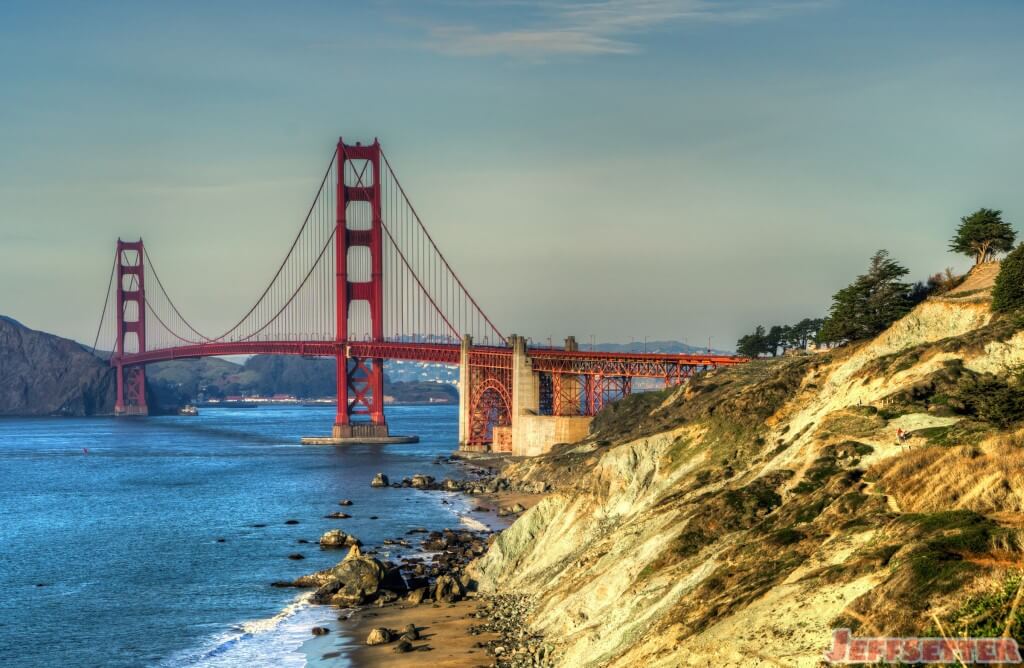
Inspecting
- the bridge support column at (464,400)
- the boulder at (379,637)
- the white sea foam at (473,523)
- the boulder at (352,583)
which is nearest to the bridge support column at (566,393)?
the bridge support column at (464,400)

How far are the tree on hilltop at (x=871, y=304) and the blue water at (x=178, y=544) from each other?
27089 mm

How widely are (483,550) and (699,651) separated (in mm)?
34645

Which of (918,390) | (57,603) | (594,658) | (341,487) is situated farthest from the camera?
(341,487)

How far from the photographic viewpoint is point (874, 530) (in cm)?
3089

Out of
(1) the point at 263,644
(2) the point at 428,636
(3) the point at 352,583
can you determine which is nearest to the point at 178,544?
(3) the point at 352,583

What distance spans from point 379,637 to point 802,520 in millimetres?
17395

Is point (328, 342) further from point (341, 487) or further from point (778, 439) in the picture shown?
point (778, 439)

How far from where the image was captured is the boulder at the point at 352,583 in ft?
169

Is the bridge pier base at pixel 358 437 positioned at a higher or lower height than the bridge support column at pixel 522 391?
lower

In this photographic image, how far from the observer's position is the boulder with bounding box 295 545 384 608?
51625mm

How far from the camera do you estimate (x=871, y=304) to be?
223ft

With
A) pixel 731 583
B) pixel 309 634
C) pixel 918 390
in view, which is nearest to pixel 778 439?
pixel 918 390

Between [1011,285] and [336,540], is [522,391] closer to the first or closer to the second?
[336,540]

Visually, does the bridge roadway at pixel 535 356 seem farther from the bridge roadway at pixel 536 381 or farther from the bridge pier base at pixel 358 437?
the bridge pier base at pixel 358 437
